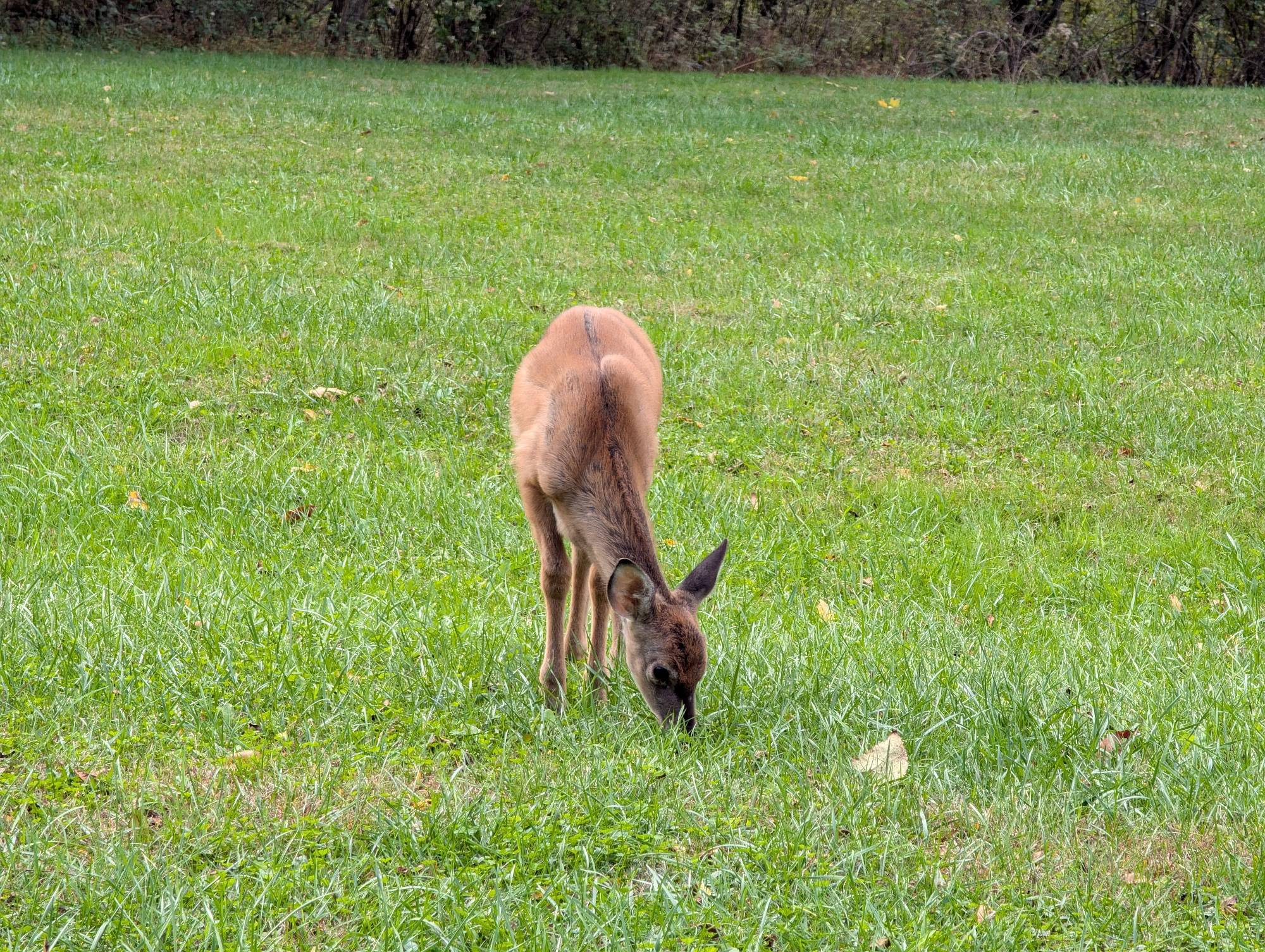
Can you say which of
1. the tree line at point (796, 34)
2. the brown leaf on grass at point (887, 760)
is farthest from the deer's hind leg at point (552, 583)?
the tree line at point (796, 34)

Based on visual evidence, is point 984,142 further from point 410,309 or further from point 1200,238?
point 410,309

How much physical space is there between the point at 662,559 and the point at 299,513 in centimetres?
170

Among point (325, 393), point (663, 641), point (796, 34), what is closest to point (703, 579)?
point (663, 641)

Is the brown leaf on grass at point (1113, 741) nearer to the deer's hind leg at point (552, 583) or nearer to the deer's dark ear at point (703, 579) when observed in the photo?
the deer's dark ear at point (703, 579)

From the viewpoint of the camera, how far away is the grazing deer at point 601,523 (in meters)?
4.10

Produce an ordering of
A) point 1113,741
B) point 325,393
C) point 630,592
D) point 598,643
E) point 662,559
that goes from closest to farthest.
Answer: 1. point 630,592
2. point 1113,741
3. point 598,643
4. point 662,559
5. point 325,393

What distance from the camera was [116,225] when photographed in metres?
11.1

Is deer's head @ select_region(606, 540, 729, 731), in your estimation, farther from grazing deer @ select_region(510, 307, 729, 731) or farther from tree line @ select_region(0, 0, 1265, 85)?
tree line @ select_region(0, 0, 1265, 85)

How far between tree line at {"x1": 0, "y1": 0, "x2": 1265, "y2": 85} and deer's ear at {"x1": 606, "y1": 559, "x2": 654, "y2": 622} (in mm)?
27786

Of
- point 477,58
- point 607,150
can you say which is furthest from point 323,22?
point 607,150

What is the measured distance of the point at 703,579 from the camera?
14.0 ft

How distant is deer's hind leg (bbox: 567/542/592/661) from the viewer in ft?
16.2

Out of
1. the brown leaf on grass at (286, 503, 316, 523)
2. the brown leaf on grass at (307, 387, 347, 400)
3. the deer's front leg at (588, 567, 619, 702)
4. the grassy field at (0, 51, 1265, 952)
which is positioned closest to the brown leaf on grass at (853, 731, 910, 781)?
the grassy field at (0, 51, 1265, 952)

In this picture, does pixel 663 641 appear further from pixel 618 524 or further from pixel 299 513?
pixel 299 513
